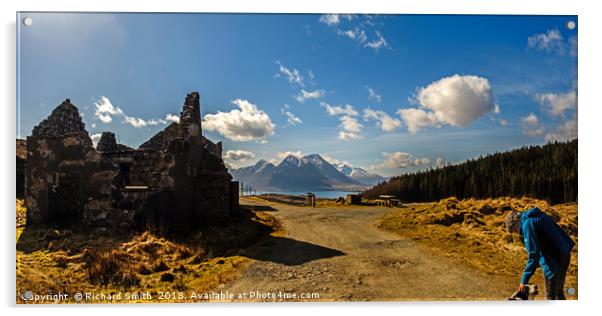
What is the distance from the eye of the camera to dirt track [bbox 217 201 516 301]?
239 inches

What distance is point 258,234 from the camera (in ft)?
34.3

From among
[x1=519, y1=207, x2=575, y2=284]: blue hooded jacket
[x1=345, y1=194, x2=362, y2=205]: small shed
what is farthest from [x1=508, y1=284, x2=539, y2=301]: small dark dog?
[x1=345, y1=194, x2=362, y2=205]: small shed

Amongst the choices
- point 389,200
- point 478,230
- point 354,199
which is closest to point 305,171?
point 354,199

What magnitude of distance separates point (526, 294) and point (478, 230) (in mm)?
3927

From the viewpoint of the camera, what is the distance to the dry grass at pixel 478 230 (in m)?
6.91

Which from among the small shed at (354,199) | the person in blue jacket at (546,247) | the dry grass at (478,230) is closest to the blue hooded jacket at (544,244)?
the person in blue jacket at (546,247)

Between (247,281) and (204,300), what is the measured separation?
0.88m

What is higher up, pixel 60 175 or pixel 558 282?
pixel 60 175

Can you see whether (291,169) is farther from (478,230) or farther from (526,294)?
(526,294)

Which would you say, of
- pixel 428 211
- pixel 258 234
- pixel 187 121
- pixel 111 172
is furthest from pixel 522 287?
pixel 111 172

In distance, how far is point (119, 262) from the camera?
6.79 meters

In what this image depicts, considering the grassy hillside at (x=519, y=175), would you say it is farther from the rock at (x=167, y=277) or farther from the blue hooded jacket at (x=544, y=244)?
the rock at (x=167, y=277)

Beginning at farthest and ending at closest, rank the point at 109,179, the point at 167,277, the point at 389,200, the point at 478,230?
the point at 389,200, the point at 109,179, the point at 478,230, the point at 167,277

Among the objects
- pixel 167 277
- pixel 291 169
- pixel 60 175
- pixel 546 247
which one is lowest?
pixel 167 277
